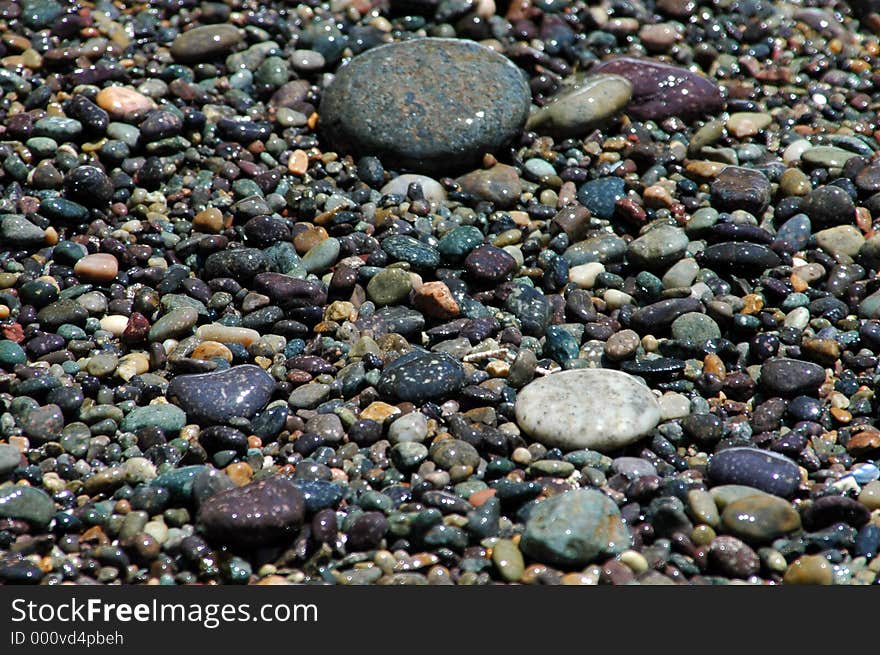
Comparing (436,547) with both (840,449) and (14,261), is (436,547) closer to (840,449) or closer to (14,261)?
(840,449)

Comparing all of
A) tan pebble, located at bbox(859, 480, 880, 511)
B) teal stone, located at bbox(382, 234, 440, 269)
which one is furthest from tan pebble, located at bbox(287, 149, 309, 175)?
tan pebble, located at bbox(859, 480, 880, 511)

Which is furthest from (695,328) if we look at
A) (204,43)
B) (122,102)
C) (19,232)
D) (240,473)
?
(204,43)

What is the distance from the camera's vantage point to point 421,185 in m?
6.78

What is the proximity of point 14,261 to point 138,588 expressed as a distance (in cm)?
291

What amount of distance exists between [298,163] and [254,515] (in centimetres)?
330

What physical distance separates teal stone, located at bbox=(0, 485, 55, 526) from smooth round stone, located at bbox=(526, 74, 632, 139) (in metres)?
4.47

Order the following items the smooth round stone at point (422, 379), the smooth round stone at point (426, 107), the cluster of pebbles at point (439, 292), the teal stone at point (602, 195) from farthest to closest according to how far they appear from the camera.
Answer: the smooth round stone at point (426, 107), the teal stone at point (602, 195), the smooth round stone at point (422, 379), the cluster of pebbles at point (439, 292)

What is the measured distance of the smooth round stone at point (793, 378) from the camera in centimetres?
530

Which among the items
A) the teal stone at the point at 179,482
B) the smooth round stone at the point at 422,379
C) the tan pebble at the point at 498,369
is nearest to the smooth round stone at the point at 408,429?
the smooth round stone at the point at 422,379

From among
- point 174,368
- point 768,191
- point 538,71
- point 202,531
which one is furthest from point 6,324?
point 768,191

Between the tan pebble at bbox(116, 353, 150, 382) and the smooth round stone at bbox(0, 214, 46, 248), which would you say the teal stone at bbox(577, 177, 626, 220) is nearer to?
the tan pebble at bbox(116, 353, 150, 382)

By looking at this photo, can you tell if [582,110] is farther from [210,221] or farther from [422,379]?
[422,379]

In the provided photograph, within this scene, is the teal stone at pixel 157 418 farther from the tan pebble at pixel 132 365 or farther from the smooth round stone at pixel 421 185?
the smooth round stone at pixel 421 185

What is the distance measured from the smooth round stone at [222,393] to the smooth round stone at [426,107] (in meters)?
2.35
